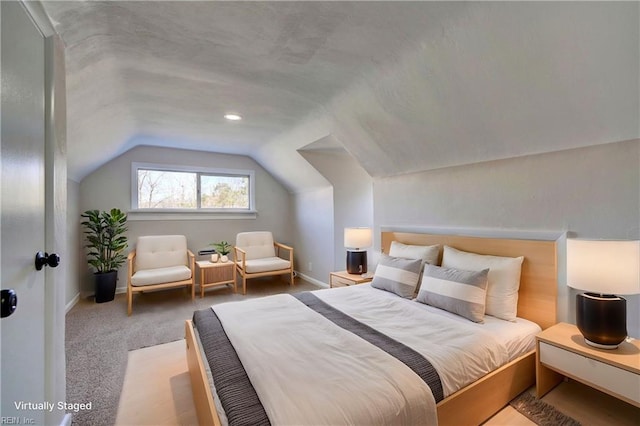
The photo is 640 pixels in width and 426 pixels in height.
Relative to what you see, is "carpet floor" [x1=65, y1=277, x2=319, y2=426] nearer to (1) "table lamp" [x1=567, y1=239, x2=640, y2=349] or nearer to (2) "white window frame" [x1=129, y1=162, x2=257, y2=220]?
(2) "white window frame" [x1=129, y1=162, x2=257, y2=220]

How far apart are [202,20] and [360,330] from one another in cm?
197

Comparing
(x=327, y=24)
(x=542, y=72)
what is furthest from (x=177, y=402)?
(x=542, y=72)

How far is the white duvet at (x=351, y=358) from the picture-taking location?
105cm

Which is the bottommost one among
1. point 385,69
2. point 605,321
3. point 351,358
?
point 351,358

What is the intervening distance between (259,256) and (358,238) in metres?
2.09

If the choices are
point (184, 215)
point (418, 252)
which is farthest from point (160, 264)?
point (418, 252)

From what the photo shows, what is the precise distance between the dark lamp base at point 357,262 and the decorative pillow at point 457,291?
1.09 meters

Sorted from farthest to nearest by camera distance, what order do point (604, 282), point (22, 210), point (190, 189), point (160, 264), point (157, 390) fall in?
point (190, 189) < point (160, 264) < point (157, 390) < point (604, 282) < point (22, 210)

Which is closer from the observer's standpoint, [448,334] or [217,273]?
[448,334]

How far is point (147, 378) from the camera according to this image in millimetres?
1987

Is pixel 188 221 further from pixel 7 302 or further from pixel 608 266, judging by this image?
pixel 608 266

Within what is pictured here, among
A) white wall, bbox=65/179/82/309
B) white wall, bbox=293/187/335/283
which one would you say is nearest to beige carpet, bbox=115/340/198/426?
white wall, bbox=65/179/82/309

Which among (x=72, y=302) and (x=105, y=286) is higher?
(x=105, y=286)

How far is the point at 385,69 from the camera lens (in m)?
1.98
